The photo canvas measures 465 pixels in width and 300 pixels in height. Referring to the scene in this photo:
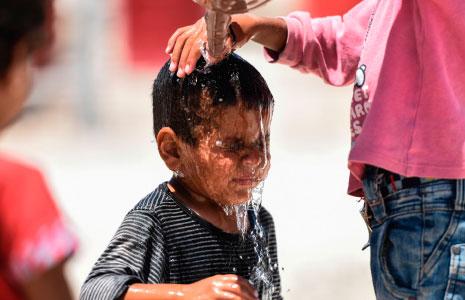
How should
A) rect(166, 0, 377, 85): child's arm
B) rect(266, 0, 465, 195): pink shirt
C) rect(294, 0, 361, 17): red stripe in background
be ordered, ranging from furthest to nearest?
rect(294, 0, 361, 17): red stripe in background → rect(166, 0, 377, 85): child's arm → rect(266, 0, 465, 195): pink shirt

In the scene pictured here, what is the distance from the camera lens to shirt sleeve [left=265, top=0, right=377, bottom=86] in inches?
98.0

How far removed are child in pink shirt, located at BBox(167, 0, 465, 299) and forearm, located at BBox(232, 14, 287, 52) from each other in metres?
0.02

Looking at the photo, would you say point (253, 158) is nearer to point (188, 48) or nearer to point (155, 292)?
point (188, 48)

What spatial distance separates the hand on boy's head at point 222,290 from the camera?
197 cm

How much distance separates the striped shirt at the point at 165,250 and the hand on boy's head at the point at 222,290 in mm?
143

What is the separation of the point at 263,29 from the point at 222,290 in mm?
733

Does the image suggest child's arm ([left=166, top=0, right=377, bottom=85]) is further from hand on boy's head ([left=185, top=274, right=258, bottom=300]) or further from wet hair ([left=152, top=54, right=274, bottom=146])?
hand on boy's head ([left=185, top=274, right=258, bottom=300])

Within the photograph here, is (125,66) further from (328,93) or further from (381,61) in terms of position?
(381,61)

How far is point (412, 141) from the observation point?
2250 millimetres

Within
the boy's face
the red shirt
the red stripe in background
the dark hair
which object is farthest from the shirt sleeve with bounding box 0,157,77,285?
the red stripe in background

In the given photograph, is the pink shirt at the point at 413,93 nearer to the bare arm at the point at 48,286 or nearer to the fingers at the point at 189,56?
the fingers at the point at 189,56

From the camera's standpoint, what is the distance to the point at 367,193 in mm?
2303

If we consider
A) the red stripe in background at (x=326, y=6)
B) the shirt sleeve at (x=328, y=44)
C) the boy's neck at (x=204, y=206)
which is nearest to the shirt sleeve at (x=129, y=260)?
the boy's neck at (x=204, y=206)

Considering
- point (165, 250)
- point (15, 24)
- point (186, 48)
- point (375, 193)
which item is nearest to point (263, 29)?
point (186, 48)
